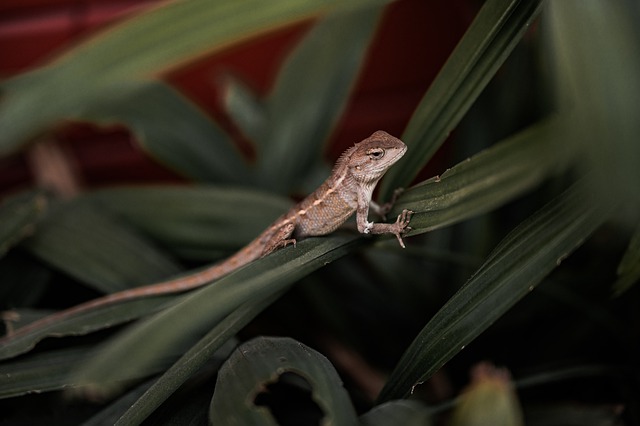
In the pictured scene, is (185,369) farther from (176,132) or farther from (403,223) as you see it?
(176,132)

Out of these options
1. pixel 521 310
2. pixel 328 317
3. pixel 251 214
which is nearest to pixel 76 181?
pixel 251 214

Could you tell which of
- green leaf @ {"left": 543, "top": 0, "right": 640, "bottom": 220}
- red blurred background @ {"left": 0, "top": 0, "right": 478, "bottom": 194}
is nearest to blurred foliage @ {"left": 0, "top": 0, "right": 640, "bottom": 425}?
green leaf @ {"left": 543, "top": 0, "right": 640, "bottom": 220}

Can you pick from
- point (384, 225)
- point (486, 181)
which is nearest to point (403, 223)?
point (384, 225)

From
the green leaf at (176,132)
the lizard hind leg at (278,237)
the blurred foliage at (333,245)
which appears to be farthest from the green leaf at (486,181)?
the green leaf at (176,132)

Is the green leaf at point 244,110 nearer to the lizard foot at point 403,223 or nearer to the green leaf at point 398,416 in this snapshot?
the lizard foot at point 403,223

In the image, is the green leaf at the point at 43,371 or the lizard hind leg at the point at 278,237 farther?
the lizard hind leg at the point at 278,237

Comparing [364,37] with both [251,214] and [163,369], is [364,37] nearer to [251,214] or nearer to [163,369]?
[251,214]
